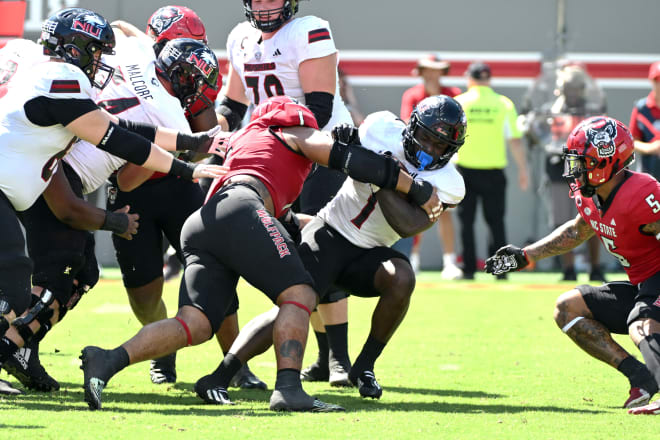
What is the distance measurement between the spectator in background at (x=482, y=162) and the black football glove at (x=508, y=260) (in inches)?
234

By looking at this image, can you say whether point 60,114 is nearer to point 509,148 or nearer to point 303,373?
point 303,373

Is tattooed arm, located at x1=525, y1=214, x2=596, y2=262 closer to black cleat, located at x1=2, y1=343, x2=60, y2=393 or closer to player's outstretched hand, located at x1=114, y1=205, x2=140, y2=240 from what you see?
player's outstretched hand, located at x1=114, y1=205, x2=140, y2=240

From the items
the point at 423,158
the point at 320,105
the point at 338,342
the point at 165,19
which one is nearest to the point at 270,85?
the point at 320,105

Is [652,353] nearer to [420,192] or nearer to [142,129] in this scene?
[420,192]

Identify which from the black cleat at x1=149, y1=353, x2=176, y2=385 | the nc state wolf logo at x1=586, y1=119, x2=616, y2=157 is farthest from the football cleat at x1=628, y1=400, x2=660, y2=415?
the black cleat at x1=149, y1=353, x2=176, y2=385

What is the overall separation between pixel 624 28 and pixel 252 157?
960 cm

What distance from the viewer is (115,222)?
18.7 feet

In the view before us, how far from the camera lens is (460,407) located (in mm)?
5363

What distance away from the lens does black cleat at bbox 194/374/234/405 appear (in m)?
5.21

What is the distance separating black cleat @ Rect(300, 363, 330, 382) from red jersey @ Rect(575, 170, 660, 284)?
5.75 ft

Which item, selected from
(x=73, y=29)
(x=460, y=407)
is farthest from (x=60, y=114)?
(x=460, y=407)

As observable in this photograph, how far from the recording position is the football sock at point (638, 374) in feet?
17.5

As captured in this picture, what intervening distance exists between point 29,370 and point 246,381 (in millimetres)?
1149

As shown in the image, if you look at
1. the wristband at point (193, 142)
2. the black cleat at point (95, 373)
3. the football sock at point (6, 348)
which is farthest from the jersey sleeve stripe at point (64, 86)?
the football sock at point (6, 348)
